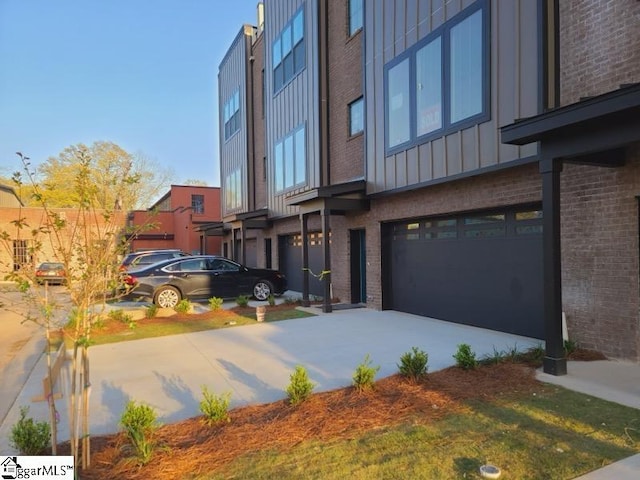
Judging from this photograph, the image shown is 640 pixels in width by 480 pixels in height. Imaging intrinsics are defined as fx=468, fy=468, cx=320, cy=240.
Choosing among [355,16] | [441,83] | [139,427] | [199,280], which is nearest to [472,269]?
[441,83]

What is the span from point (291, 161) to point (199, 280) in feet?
17.4

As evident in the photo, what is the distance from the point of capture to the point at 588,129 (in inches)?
208

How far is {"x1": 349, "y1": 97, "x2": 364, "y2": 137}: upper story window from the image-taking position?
1263cm

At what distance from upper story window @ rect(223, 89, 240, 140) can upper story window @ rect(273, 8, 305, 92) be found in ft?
19.4

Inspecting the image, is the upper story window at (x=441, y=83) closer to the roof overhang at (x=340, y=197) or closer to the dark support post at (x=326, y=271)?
the roof overhang at (x=340, y=197)

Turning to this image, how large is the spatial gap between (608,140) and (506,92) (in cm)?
290

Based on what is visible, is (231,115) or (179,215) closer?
(231,115)

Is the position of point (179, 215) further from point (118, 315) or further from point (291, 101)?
point (118, 315)

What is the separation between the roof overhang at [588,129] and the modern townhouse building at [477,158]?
0.02 meters

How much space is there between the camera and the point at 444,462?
3.47 meters

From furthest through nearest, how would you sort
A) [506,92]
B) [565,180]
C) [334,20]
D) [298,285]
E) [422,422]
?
1. [298,285]
2. [334,20]
3. [506,92]
4. [565,180]
5. [422,422]

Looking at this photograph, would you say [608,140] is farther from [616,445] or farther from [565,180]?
[616,445]

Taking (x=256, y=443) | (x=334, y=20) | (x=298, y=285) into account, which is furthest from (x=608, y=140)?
(x=298, y=285)
